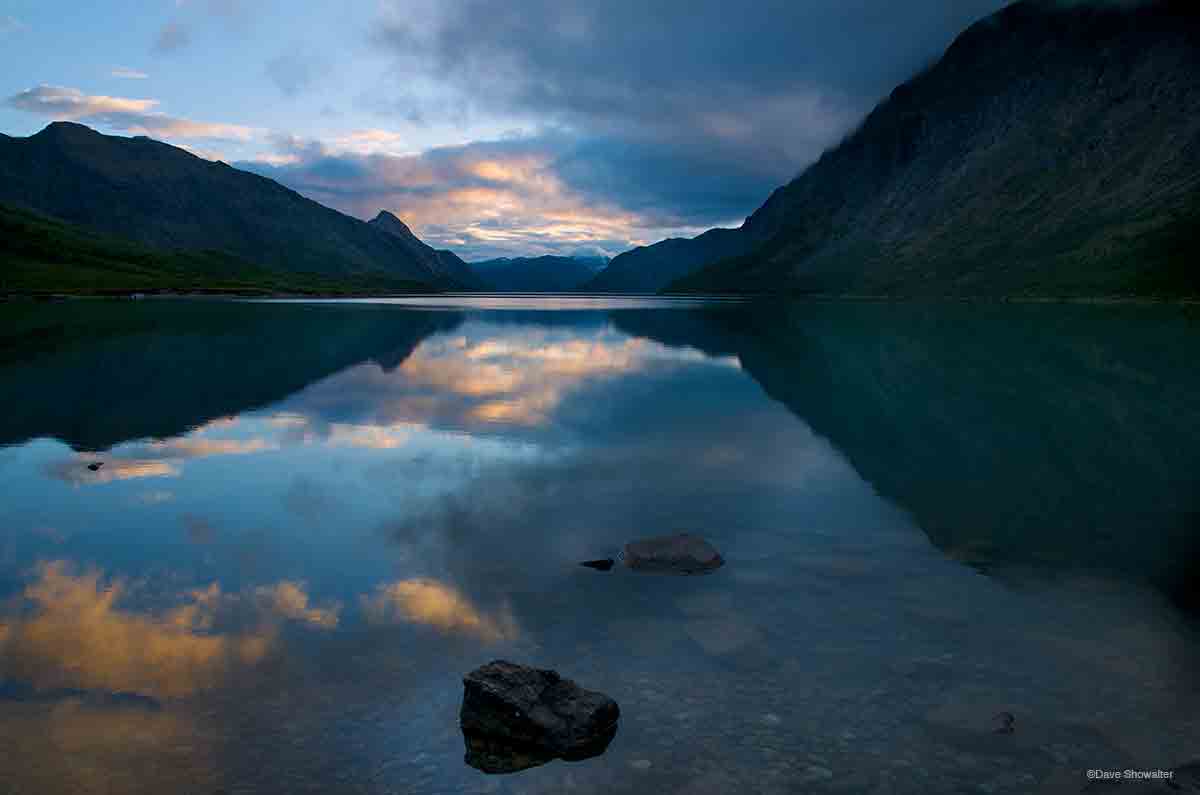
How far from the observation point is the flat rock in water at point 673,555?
16078 millimetres

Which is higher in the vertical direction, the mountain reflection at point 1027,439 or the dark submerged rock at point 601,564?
the mountain reflection at point 1027,439

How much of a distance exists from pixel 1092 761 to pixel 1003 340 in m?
78.0

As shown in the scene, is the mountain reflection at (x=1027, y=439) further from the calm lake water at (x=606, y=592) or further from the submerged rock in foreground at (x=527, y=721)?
the submerged rock in foreground at (x=527, y=721)

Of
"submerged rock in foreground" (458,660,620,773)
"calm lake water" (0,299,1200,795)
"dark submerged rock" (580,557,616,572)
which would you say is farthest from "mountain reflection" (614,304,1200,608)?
"submerged rock in foreground" (458,660,620,773)

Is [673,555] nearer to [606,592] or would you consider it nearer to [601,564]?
[601,564]

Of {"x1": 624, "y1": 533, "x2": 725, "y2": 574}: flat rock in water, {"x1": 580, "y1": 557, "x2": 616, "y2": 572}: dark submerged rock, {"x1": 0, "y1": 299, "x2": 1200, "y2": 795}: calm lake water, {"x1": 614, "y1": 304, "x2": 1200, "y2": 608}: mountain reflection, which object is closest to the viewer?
{"x1": 0, "y1": 299, "x2": 1200, "y2": 795}: calm lake water

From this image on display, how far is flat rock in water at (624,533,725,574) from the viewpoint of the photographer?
52.7 feet

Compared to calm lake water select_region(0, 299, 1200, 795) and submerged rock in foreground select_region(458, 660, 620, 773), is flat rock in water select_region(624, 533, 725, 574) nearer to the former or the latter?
calm lake water select_region(0, 299, 1200, 795)

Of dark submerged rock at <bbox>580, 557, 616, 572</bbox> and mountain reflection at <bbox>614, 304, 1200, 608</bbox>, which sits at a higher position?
mountain reflection at <bbox>614, 304, 1200, 608</bbox>

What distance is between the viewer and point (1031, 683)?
37.0 feet

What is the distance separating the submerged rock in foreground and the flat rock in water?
5.98 m

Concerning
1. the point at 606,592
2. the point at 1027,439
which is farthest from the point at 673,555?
the point at 1027,439

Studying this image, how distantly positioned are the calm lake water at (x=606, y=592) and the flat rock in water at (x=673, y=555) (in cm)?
69

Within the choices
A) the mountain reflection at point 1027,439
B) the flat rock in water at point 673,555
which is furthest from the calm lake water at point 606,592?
the flat rock in water at point 673,555
